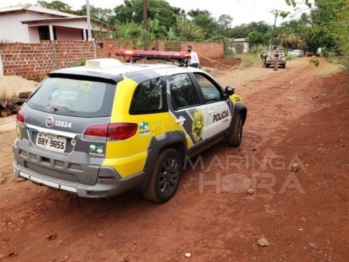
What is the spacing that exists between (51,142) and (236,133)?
344cm

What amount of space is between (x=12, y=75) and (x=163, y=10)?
4494 centimetres

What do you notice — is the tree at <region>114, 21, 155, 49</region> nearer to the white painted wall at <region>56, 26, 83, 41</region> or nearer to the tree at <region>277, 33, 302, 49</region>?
the white painted wall at <region>56, 26, 83, 41</region>

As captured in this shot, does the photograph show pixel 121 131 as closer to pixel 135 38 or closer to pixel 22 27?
pixel 135 38

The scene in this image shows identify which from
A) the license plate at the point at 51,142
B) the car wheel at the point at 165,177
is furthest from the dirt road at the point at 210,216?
the license plate at the point at 51,142

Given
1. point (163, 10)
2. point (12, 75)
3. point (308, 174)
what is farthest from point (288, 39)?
point (308, 174)

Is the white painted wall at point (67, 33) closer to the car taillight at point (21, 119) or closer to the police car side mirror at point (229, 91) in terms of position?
the police car side mirror at point (229, 91)

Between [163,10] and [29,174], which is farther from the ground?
[163,10]

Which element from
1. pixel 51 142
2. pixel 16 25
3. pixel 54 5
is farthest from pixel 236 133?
pixel 54 5

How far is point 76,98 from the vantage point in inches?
131

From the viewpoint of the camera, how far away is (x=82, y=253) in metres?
3.01

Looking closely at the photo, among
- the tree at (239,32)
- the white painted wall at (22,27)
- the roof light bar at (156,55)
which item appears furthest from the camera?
the tree at (239,32)

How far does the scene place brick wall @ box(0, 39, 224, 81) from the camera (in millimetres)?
12484

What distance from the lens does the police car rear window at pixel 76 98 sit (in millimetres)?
3184

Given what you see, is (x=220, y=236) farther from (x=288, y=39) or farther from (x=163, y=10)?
(x=288, y=39)
